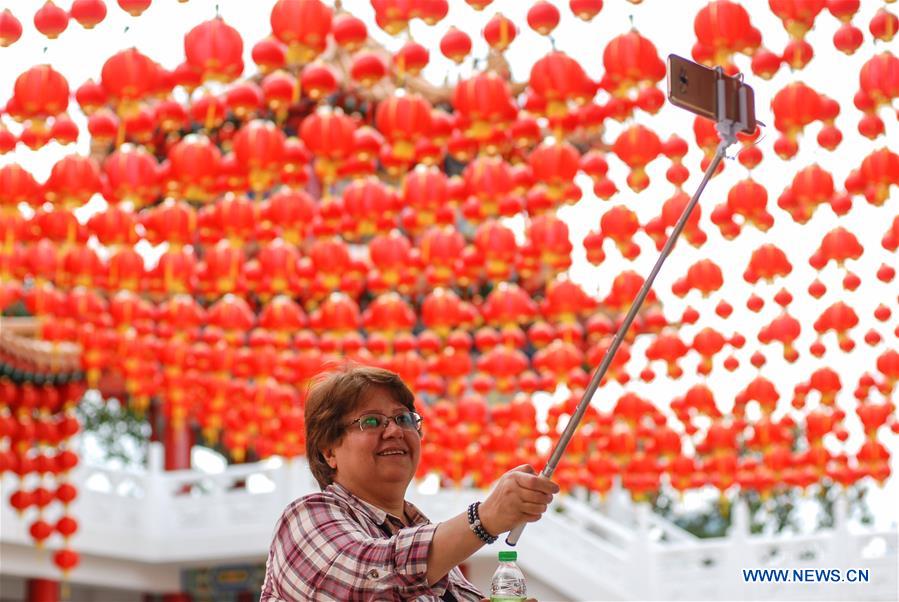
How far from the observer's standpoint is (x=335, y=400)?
1866mm

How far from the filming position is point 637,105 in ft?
16.4

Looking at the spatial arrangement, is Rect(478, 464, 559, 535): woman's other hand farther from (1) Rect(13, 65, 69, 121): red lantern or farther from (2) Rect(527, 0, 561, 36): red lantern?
(1) Rect(13, 65, 69, 121): red lantern

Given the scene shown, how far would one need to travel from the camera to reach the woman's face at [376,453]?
184 cm

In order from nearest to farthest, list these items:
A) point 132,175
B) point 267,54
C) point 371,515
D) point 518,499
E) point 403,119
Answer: point 518,499, point 371,515, point 267,54, point 403,119, point 132,175

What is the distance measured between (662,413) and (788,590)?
3.02 metres

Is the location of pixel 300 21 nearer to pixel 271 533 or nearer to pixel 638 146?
pixel 638 146

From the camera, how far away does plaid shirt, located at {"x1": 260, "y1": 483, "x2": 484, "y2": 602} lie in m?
1.64

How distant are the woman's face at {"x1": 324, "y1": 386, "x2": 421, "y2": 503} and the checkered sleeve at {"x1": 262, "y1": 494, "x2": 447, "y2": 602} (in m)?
0.07

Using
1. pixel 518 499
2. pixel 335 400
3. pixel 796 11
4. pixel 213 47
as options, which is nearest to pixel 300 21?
pixel 213 47

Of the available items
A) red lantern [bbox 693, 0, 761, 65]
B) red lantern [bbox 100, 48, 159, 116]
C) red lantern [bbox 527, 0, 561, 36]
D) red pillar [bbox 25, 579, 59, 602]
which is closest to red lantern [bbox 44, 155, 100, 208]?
red lantern [bbox 100, 48, 159, 116]

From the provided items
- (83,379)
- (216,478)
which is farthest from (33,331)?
(216,478)

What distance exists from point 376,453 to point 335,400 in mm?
98

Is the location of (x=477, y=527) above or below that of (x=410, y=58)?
below

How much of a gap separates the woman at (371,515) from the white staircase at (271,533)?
386 inches
